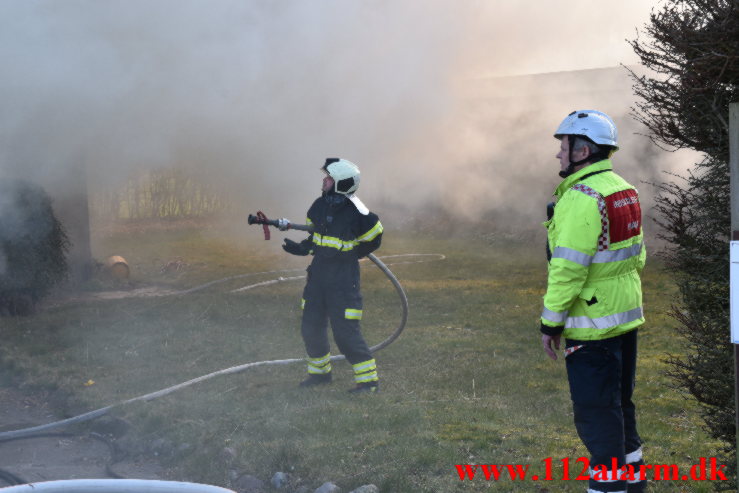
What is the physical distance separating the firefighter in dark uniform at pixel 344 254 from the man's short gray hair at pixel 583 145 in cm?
277

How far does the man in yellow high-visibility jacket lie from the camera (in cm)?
358

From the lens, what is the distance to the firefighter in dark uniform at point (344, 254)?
20.6 ft

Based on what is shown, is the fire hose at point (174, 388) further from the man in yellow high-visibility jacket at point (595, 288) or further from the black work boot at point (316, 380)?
the man in yellow high-visibility jacket at point (595, 288)

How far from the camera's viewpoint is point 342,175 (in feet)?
20.7

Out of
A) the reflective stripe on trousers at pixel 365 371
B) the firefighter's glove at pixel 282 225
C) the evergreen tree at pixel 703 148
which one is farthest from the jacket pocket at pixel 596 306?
the firefighter's glove at pixel 282 225

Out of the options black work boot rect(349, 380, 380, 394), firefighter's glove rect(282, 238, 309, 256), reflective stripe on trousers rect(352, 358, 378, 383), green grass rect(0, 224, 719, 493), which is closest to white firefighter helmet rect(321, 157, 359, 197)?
firefighter's glove rect(282, 238, 309, 256)

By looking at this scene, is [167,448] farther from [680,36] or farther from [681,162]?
[681,162]

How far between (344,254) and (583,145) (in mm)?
2881

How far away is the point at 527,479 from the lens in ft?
14.3

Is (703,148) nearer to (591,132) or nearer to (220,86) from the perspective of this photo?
(591,132)

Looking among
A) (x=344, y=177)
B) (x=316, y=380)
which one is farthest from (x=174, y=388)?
(x=344, y=177)

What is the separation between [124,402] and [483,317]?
4639 mm

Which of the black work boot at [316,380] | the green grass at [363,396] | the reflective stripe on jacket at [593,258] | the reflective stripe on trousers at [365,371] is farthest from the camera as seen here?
the black work boot at [316,380]

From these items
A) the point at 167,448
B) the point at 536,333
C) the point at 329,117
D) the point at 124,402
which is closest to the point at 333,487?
the point at 167,448
